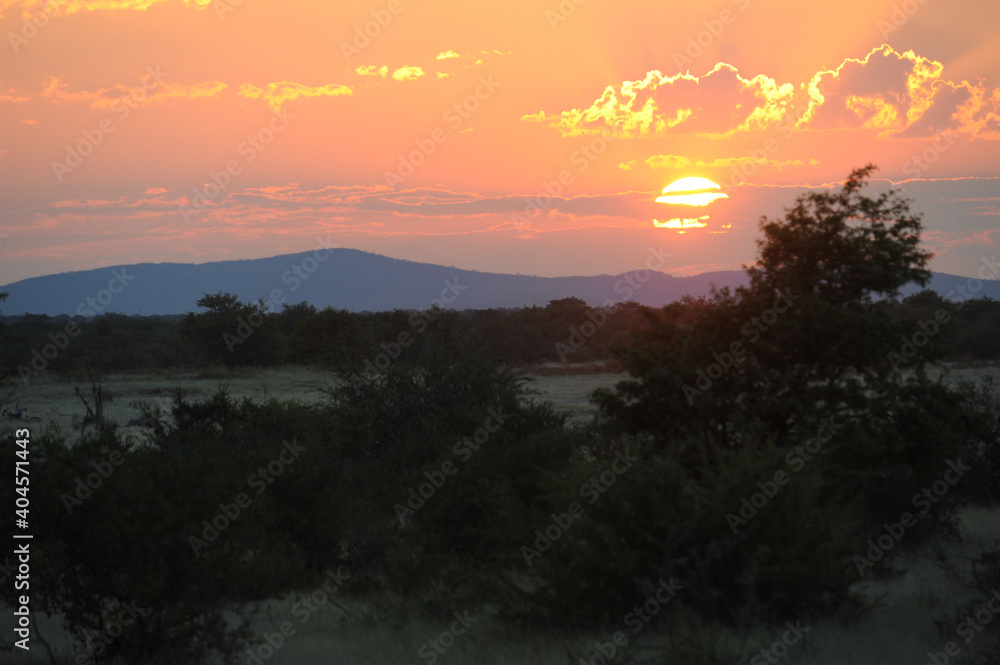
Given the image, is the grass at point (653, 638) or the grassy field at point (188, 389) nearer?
the grass at point (653, 638)

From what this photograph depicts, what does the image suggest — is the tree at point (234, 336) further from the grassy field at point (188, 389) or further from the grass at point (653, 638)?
the grass at point (653, 638)

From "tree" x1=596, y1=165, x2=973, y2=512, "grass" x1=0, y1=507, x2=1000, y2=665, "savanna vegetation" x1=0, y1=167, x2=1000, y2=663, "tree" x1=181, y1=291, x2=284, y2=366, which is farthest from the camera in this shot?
"tree" x1=181, y1=291, x2=284, y2=366

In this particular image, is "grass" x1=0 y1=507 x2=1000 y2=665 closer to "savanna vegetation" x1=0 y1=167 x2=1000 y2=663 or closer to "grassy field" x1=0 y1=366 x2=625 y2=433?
"savanna vegetation" x1=0 y1=167 x2=1000 y2=663

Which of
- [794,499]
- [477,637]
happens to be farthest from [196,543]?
[794,499]

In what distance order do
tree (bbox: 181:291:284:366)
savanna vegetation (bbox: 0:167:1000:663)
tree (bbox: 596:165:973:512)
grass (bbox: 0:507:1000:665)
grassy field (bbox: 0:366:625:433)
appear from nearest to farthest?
1. grass (bbox: 0:507:1000:665)
2. savanna vegetation (bbox: 0:167:1000:663)
3. tree (bbox: 596:165:973:512)
4. grassy field (bbox: 0:366:625:433)
5. tree (bbox: 181:291:284:366)

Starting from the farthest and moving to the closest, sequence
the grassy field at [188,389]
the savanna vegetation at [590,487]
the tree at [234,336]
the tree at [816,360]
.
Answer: the tree at [234,336] → the grassy field at [188,389] → the tree at [816,360] → the savanna vegetation at [590,487]

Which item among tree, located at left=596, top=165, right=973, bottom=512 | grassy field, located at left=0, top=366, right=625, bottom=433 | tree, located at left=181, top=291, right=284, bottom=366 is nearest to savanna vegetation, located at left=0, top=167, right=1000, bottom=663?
tree, located at left=596, top=165, right=973, bottom=512

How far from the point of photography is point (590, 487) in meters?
8.40

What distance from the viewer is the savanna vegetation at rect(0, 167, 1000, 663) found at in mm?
7629

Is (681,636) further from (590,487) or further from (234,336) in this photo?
(234,336)

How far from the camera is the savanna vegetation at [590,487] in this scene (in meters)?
7.63

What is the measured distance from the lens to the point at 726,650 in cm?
642

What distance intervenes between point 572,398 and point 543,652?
32.9 m

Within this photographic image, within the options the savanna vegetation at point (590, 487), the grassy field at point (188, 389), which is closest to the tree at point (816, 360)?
the savanna vegetation at point (590, 487)
